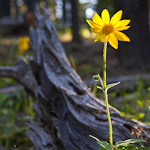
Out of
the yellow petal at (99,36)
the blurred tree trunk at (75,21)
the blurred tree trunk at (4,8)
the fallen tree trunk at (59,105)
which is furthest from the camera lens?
the blurred tree trunk at (4,8)

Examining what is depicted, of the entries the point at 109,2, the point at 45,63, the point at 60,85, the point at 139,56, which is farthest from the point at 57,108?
the point at 109,2

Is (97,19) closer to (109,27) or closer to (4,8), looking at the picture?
(109,27)

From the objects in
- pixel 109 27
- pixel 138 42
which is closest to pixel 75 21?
pixel 138 42

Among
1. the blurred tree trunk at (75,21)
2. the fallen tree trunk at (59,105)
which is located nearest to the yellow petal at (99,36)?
the fallen tree trunk at (59,105)

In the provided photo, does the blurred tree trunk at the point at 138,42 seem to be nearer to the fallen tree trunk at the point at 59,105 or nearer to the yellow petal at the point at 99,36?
the fallen tree trunk at the point at 59,105

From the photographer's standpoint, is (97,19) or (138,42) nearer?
(97,19)

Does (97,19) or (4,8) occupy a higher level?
(4,8)
